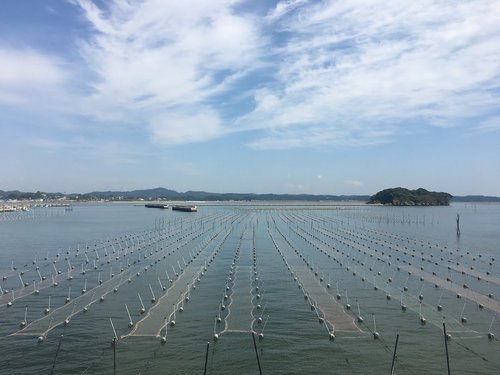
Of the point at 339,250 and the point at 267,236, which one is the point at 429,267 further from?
the point at 267,236

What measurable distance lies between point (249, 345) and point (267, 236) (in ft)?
176

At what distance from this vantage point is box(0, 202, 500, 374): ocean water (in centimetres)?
2355

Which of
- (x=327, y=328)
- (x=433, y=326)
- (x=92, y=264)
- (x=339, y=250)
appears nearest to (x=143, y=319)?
(x=327, y=328)

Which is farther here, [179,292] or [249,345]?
[179,292]

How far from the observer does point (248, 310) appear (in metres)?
31.9

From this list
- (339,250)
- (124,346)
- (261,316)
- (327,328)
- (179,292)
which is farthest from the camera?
(339,250)

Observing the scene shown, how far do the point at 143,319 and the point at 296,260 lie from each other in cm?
2600

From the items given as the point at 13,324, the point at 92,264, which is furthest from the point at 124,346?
the point at 92,264

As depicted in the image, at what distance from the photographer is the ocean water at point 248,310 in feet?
77.3

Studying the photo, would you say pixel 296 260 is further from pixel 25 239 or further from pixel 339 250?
pixel 25 239

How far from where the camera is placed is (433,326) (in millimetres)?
28469

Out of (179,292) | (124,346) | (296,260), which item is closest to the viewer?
(124,346)

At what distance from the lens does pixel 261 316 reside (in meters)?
30.5

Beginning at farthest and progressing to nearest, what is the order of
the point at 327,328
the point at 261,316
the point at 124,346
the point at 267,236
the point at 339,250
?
1. the point at 267,236
2. the point at 339,250
3. the point at 261,316
4. the point at 327,328
5. the point at 124,346
